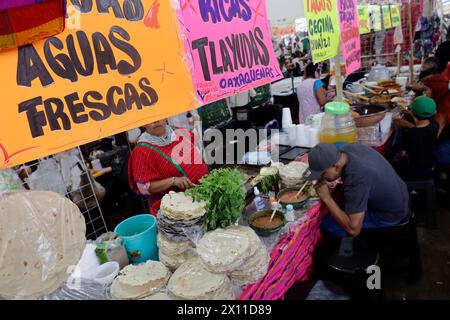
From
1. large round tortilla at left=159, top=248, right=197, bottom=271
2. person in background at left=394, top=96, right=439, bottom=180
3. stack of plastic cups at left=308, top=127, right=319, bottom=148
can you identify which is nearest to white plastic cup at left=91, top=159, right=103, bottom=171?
stack of plastic cups at left=308, top=127, right=319, bottom=148

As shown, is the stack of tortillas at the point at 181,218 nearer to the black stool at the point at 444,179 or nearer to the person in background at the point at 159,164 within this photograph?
the person in background at the point at 159,164

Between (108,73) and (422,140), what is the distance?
3.68 metres

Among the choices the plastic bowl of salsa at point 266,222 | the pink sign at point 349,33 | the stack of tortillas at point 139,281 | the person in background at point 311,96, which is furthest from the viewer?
the person in background at point 311,96

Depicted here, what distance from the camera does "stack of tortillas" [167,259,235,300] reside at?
1291 mm

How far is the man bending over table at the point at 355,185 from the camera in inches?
88.0

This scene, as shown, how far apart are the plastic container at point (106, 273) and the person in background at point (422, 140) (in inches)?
141

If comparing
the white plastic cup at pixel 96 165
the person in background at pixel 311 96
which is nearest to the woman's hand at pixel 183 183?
the white plastic cup at pixel 96 165

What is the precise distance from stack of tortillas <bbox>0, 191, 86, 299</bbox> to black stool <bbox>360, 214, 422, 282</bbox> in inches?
88.5

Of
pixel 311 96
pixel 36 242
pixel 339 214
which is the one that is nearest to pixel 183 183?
pixel 339 214

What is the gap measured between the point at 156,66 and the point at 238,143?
2.40 meters

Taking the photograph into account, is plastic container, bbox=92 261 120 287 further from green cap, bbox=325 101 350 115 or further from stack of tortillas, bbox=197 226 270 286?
green cap, bbox=325 101 350 115

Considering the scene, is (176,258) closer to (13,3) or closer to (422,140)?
(13,3)

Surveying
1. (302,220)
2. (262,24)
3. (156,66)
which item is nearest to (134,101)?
(156,66)
